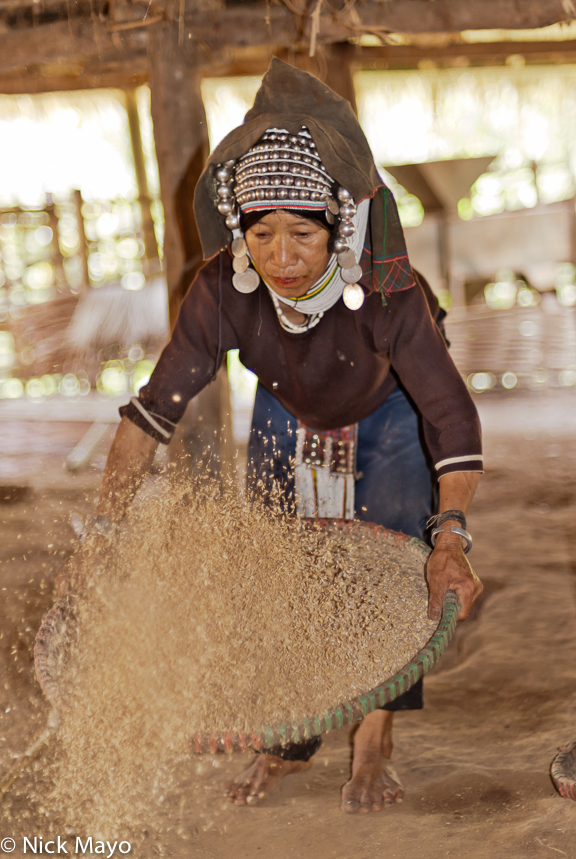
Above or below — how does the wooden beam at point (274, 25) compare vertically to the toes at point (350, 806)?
above

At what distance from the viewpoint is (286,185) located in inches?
60.3

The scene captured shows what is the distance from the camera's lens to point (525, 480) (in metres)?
3.91

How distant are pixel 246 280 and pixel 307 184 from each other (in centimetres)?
28

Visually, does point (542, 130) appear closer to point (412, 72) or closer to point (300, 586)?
point (412, 72)

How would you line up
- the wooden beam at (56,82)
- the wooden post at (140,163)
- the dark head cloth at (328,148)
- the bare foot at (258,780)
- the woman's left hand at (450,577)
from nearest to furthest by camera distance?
the woman's left hand at (450,577)
the dark head cloth at (328,148)
the bare foot at (258,780)
the wooden beam at (56,82)
the wooden post at (140,163)

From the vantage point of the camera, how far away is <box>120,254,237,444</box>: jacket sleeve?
5.92 feet

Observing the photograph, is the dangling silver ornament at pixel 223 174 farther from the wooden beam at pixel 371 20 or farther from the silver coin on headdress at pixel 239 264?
the wooden beam at pixel 371 20

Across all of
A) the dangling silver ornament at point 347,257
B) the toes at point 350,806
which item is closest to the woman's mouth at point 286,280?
the dangling silver ornament at point 347,257

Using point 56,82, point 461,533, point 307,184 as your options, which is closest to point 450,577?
point 461,533

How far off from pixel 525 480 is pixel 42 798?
9.44ft

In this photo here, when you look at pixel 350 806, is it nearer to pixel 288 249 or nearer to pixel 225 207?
pixel 288 249

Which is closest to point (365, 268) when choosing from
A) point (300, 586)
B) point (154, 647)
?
point (300, 586)

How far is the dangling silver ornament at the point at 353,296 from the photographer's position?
1.68 m

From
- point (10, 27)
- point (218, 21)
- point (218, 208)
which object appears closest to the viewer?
point (218, 208)
